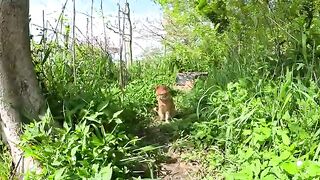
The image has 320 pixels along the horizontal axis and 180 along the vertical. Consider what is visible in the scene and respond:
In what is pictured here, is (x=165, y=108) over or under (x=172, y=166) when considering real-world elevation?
over

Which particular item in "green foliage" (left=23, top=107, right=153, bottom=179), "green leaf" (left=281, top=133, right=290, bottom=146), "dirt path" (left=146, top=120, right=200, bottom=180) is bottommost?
"dirt path" (left=146, top=120, right=200, bottom=180)

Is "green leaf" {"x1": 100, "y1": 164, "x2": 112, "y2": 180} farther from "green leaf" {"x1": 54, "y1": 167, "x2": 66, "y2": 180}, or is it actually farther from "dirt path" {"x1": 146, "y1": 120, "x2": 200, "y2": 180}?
"dirt path" {"x1": 146, "y1": 120, "x2": 200, "y2": 180}

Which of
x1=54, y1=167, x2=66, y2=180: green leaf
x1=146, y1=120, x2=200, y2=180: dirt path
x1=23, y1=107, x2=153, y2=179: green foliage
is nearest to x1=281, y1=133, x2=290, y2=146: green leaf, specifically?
x1=146, y1=120, x2=200, y2=180: dirt path

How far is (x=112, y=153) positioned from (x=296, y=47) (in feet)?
6.92

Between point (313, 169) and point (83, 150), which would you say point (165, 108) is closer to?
point (83, 150)

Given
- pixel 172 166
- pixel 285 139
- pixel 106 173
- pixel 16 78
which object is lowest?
pixel 172 166

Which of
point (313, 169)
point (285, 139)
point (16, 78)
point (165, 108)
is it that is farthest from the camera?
point (165, 108)

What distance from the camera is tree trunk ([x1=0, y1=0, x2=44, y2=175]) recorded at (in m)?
3.04

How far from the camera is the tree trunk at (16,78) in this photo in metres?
A: 3.04

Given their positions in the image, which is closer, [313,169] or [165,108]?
[313,169]

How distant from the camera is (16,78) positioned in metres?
3.15

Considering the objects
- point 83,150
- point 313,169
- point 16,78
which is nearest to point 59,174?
point 83,150

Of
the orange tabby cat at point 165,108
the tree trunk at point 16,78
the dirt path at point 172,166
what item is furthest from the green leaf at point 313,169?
the orange tabby cat at point 165,108

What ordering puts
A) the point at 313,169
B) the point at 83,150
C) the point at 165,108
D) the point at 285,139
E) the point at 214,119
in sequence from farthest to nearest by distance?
the point at 165,108, the point at 214,119, the point at 83,150, the point at 285,139, the point at 313,169
